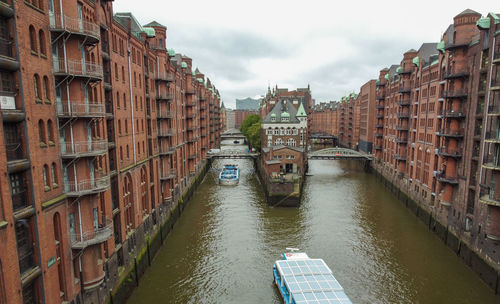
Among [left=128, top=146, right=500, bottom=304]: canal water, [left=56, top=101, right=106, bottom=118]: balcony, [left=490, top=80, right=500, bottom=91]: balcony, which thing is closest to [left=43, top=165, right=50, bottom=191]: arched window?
[left=56, top=101, right=106, bottom=118]: balcony

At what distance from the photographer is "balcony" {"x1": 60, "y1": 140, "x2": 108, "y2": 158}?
16.0m

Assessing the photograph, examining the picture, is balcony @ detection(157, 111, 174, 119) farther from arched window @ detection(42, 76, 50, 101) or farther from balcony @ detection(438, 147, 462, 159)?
balcony @ detection(438, 147, 462, 159)

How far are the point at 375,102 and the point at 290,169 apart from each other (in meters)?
31.5

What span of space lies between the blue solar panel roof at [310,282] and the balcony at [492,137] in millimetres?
15306

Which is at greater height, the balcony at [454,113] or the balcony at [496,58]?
the balcony at [496,58]

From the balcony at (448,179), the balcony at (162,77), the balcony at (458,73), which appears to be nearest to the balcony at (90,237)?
the balcony at (162,77)

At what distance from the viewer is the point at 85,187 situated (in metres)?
17.0

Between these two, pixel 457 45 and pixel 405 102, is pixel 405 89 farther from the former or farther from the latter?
pixel 457 45

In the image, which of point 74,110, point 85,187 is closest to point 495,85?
point 74,110

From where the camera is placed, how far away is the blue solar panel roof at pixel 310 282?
793 inches

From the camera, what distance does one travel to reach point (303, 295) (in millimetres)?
20469

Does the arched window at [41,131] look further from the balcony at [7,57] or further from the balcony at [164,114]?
the balcony at [164,114]

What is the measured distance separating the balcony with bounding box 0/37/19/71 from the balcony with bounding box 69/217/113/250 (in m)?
8.93

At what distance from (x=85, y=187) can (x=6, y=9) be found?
→ 356 inches
